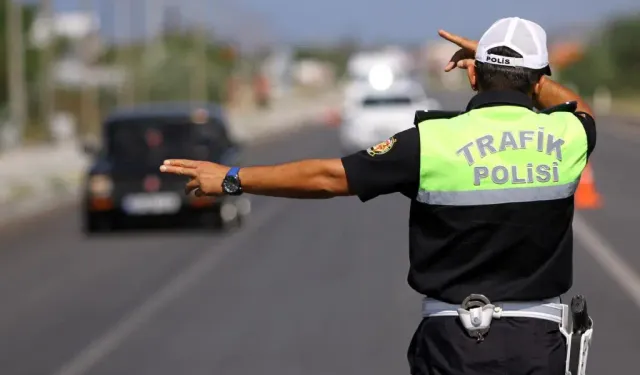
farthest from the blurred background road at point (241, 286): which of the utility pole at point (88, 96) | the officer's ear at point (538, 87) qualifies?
the utility pole at point (88, 96)

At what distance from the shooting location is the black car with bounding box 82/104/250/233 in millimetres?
18469

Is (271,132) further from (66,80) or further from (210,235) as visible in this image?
(210,235)

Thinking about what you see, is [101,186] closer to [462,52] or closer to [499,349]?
[462,52]

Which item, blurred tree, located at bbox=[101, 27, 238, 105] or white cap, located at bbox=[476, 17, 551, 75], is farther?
blurred tree, located at bbox=[101, 27, 238, 105]

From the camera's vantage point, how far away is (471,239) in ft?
13.4

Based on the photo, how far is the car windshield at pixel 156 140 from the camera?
765 inches

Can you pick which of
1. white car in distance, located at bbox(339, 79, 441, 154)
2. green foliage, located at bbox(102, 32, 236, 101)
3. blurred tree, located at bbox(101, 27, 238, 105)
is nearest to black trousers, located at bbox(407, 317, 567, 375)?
white car in distance, located at bbox(339, 79, 441, 154)

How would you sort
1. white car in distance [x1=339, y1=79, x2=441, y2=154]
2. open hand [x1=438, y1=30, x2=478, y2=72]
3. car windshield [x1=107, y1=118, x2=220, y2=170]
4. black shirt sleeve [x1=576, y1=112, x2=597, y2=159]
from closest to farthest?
1. black shirt sleeve [x1=576, y1=112, x2=597, y2=159]
2. open hand [x1=438, y1=30, x2=478, y2=72]
3. car windshield [x1=107, y1=118, x2=220, y2=170]
4. white car in distance [x1=339, y1=79, x2=441, y2=154]

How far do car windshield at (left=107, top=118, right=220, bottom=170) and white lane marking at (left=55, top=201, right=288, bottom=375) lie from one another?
4.12 feet

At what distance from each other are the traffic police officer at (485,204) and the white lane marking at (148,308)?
5.50 meters

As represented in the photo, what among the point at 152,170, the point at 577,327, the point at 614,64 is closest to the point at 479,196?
the point at 577,327

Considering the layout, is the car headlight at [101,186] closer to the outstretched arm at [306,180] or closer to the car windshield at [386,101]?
the outstretched arm at [306,180]

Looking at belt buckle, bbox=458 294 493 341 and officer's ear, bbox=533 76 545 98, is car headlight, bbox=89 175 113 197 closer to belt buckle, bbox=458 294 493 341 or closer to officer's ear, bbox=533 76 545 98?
officer's ear, bbox=533 76 545 98

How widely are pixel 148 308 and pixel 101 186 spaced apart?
21.2 feet
